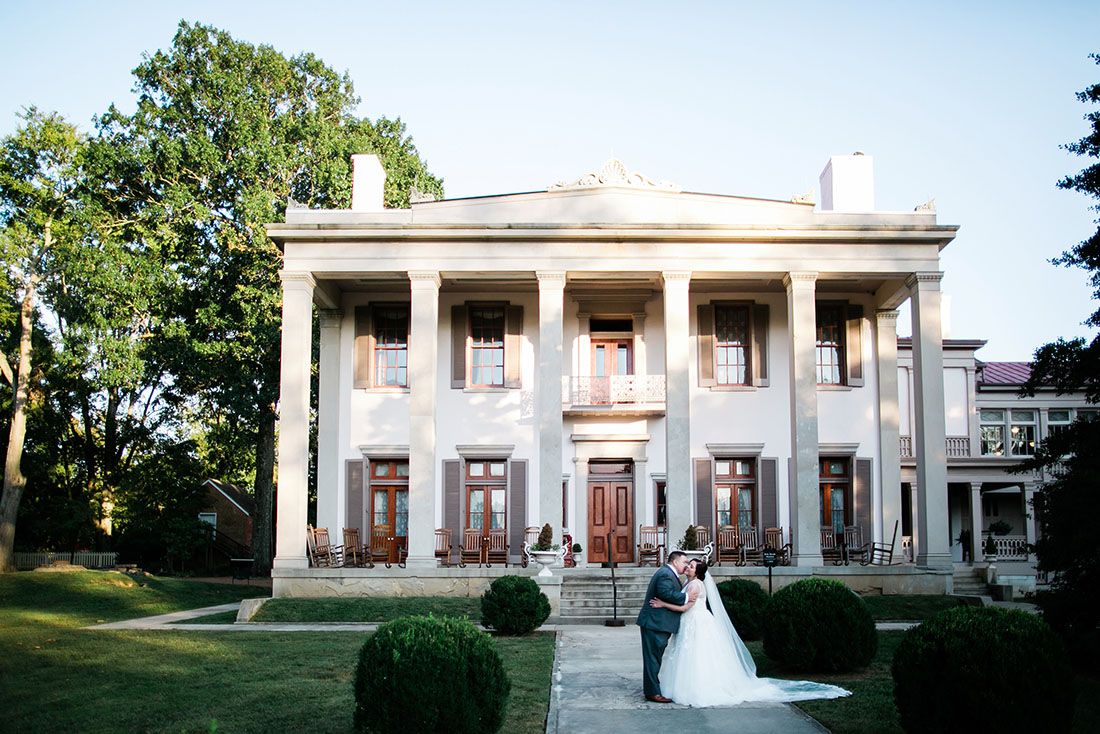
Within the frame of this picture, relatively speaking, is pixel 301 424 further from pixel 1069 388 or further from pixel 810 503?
pixel 1069 388

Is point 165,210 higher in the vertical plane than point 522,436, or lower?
higher

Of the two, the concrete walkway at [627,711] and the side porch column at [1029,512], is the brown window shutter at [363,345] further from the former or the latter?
the side porch column at [1029,512]

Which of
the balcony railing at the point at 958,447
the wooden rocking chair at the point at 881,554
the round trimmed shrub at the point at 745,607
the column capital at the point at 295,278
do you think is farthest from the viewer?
the balcony railing at the point at 958,447

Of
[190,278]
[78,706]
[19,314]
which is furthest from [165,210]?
[78,706]

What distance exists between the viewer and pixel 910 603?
1944cm

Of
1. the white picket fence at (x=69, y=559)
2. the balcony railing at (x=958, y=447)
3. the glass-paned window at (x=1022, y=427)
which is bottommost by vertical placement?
the white picket fence at (x=69, y=559)

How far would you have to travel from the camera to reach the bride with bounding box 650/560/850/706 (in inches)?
387

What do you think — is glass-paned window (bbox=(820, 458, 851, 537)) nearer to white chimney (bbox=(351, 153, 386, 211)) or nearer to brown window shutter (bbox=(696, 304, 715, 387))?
brown window shutter (bbox=(696, 304, 715, 387))

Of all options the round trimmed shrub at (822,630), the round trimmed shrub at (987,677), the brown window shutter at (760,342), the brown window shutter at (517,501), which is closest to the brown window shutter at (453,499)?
the brown window shutter at (517,501)

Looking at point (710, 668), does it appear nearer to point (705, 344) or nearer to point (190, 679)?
point (190, 679)

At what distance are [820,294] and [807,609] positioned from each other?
14790 millimetres

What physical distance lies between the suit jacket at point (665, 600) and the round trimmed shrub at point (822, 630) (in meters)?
1.81

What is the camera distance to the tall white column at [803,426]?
21.2 metres

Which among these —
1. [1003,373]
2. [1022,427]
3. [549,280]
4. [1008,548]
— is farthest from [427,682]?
[1003,373]
